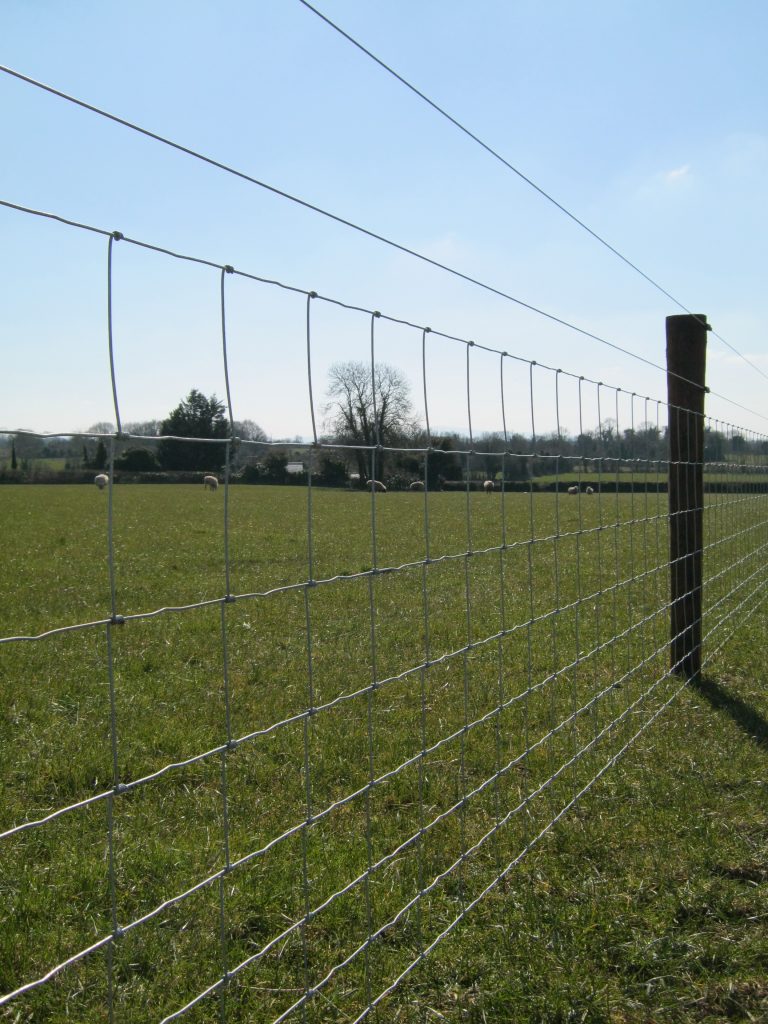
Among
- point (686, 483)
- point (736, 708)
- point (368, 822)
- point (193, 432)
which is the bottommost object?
point (736, 708)

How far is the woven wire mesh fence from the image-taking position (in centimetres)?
218

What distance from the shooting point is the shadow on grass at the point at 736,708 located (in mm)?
4172

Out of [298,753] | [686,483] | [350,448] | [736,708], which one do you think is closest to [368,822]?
[350,448]

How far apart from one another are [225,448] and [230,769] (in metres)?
2.07

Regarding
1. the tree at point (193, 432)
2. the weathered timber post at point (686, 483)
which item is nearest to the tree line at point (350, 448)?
the tree at point (193, 432)

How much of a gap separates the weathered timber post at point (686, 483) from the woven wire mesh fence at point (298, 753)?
0.13 metres

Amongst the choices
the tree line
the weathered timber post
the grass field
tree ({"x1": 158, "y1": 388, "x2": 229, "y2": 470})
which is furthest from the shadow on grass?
tree ({"x1": 158, "y1": 388, "x2": 229, "y2": 470})

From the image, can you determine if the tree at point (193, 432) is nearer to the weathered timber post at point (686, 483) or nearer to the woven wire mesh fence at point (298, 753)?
the woven wire mesh fence at point (298, 753)

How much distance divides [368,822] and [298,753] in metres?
1.52

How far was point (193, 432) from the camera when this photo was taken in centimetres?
169

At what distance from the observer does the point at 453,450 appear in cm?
292

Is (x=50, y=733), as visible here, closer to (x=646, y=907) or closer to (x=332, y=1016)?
(x=332, y=1016)

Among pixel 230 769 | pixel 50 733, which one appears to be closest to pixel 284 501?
pixel 230 769

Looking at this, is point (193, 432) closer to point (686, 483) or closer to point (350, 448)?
point (350, 448)
